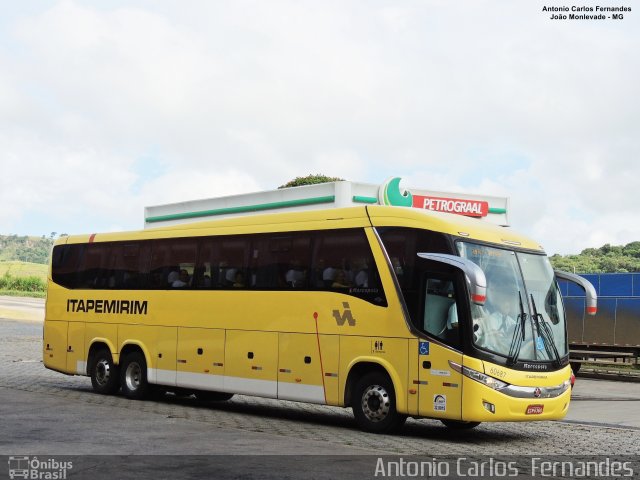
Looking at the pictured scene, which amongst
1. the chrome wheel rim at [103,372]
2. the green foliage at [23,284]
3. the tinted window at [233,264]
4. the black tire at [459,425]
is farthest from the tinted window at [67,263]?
the green foliage at [23,284]

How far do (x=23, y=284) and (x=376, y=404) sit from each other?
9064cm

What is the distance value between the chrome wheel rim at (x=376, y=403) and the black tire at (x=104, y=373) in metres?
7.65

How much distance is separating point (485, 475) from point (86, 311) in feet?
44.0

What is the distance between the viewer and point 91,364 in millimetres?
22047

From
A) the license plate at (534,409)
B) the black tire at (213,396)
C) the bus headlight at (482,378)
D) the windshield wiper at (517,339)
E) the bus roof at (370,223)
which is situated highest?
the bus roof at (370,223)

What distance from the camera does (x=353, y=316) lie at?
15.9m

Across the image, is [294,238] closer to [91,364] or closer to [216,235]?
[216,235]

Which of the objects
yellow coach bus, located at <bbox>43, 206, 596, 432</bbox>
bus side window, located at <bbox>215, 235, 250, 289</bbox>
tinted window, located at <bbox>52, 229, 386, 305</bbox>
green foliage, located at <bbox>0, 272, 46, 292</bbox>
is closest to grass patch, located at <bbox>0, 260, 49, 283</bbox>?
green foliage, located at <bbox>0, 272, 46, 292</bbox>

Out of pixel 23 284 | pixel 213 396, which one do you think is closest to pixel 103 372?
pixel 213 396

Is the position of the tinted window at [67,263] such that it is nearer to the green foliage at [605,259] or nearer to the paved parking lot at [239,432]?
the paved parking lot at [239,432]

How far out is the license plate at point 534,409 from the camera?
14.4 meters

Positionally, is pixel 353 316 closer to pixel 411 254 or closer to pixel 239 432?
pixel 411 254

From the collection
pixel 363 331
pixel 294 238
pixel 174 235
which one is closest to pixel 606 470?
pixel 363 331

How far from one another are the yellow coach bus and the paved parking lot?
0.55 meters
